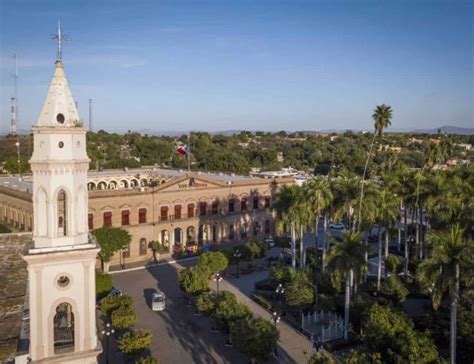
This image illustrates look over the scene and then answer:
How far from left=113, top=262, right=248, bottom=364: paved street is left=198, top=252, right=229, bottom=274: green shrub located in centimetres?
291

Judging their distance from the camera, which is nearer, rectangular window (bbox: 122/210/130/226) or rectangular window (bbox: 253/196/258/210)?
rectangular window (bbox: 122/210/130/226)

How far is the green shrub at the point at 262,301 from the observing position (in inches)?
1282

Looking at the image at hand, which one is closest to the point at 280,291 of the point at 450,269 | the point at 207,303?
the point at 207,303

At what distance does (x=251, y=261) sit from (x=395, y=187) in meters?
14.3

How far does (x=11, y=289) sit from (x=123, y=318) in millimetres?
7668

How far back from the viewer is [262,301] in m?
33.4

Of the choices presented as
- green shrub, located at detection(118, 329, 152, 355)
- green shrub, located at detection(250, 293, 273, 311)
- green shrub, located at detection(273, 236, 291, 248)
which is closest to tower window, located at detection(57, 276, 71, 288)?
green shrub, located at detection(118, 329, 152, 355)

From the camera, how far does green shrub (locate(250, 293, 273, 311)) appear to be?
3256cm

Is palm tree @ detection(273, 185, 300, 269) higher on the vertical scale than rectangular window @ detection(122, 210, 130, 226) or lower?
higher

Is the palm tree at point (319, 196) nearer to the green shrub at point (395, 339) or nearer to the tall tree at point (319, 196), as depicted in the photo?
the tall tree at point (319, 196)

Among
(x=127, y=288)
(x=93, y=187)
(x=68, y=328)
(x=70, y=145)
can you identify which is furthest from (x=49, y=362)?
(x=93, y=187)

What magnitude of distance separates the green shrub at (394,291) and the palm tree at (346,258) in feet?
20.4

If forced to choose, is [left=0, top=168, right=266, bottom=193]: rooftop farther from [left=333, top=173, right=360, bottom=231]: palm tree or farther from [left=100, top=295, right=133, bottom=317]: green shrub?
[left=333, top=173, right=360, bottom=231]: palm tree

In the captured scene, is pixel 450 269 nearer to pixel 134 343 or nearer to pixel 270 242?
pixel 134 343
